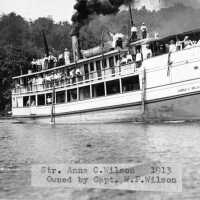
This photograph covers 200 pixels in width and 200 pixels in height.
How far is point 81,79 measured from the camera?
90.6ft

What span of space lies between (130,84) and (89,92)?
4.07 m

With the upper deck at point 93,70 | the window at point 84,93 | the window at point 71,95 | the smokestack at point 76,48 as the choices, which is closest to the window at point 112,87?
the upper deck at point 93,70

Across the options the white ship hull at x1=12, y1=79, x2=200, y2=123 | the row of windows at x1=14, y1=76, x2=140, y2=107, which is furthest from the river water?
the row of windows at x1=14, y1=76, x2=140, y2=107

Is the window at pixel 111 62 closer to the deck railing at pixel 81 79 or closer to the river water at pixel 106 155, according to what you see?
the deck railing at pixel 81 79

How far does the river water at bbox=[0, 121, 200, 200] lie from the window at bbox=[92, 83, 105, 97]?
19.4 feet

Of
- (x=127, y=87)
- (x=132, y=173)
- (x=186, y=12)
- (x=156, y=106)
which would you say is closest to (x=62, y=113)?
(x=127, y=87)

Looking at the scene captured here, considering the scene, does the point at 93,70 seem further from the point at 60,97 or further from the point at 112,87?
the point at 60,97

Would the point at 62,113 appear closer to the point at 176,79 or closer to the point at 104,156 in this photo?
the point at 176,79

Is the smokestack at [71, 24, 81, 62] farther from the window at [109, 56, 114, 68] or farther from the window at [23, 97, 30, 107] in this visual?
the window at [23, 97, 30, 107]

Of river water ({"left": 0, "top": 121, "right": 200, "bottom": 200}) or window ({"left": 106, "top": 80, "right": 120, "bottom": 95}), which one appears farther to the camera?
window ({"left": 106, "top": 80, "right": 120, "bottom": 95})

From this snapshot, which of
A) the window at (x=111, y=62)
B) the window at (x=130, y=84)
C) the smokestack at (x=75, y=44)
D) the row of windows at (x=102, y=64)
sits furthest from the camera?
the smokestack at (x=75, y=44)

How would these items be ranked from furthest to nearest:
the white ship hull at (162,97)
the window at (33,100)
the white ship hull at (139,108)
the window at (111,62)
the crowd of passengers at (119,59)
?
the window at (33,100), the window at (111,62), the crowd of passengers at (119,59), the white ship hull at (139,108), the white ship hull at (162,97)

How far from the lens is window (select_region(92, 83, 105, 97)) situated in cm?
2600

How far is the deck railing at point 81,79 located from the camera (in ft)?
79.1
